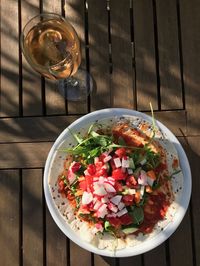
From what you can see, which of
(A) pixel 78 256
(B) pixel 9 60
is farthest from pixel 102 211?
(B) pixel 9 60

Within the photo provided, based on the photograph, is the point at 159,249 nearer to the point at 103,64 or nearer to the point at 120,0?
the point at 103,64

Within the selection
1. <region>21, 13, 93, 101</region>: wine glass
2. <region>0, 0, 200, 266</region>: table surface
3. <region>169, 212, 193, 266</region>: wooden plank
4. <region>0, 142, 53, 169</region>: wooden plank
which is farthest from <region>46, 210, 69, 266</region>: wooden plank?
<region>21, 13, 93, 101</region>: wine glass

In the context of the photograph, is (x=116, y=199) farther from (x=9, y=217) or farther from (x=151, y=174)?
(x=9, y=217)

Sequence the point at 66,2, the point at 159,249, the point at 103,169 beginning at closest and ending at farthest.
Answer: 1. the point at 103,169
2. the point at 159,249
3. the point at 66,2

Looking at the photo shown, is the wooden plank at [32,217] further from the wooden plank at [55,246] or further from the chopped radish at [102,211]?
the chopped radish at [102,211]

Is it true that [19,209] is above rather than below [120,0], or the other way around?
below

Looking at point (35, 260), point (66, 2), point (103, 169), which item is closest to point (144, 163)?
point (103, 169)

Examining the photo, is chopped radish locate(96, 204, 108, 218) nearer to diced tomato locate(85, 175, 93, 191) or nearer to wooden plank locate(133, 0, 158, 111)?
diced tomato locate(85, 175, 93, 191)
